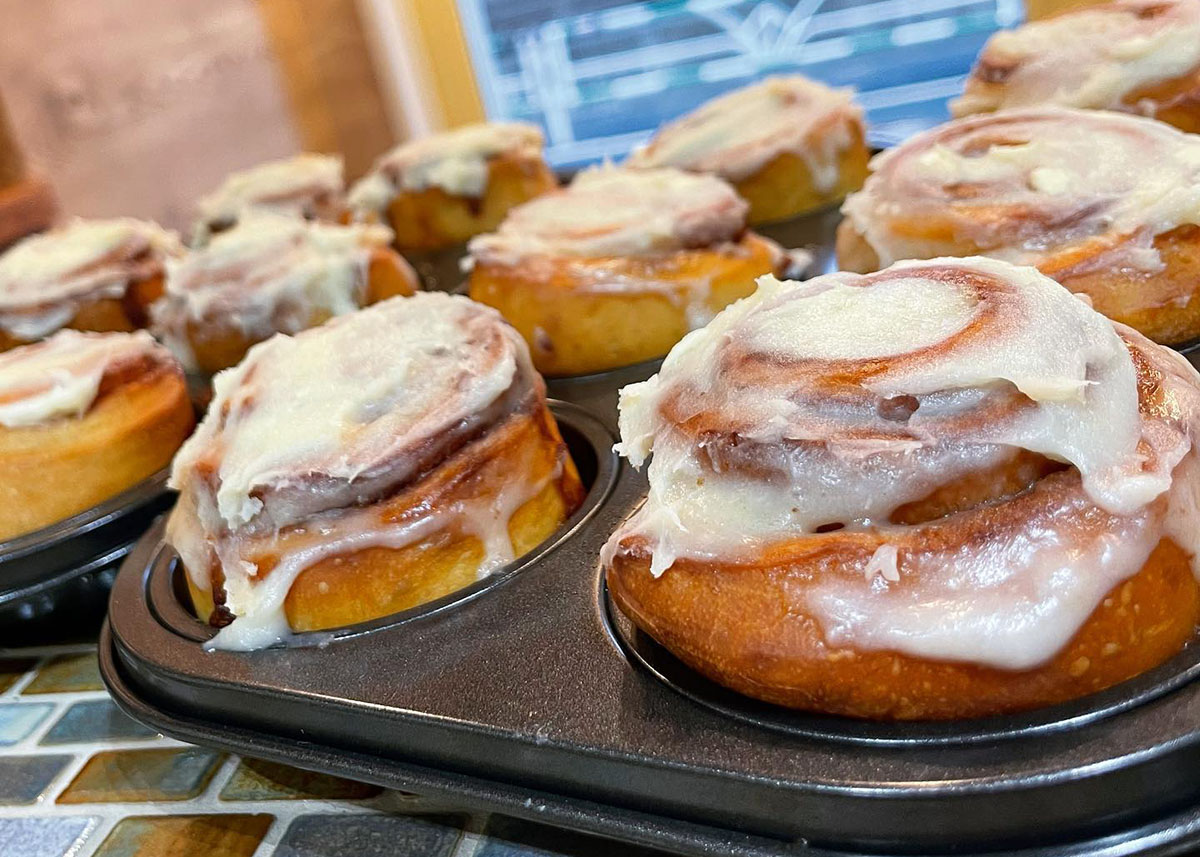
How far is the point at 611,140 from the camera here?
5945 millimetres

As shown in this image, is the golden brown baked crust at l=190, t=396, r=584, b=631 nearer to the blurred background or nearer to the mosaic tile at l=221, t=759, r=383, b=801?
the mosaic tile at l=221, t=759, r=383, b=801

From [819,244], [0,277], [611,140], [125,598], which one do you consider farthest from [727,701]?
[611,140]

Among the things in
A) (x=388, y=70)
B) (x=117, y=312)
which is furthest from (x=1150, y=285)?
(x=388, y=70)

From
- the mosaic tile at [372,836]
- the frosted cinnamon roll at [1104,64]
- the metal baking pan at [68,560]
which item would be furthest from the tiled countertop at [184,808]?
the frosted cinnamon roll at [1104,64]

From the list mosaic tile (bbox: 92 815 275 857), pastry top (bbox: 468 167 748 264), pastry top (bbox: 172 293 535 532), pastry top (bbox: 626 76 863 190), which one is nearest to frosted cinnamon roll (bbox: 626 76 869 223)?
pastry top (bbox: 626 76 863 190)

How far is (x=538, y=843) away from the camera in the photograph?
115 centimetres

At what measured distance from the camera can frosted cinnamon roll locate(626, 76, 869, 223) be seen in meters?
2.56

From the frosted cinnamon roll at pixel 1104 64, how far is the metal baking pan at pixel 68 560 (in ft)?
5.83

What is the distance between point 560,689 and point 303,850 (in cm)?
36

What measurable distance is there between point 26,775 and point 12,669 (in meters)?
0.35

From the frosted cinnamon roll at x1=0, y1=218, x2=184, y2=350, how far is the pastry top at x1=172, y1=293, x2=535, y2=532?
1.26m

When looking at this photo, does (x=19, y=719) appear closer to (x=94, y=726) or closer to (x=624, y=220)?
(x=94, y=726)

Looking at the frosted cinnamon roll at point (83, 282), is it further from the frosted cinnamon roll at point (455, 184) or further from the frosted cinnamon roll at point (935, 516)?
the frosted cinnamon roll at point (935, 516)

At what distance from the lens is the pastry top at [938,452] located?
3.08 feet
